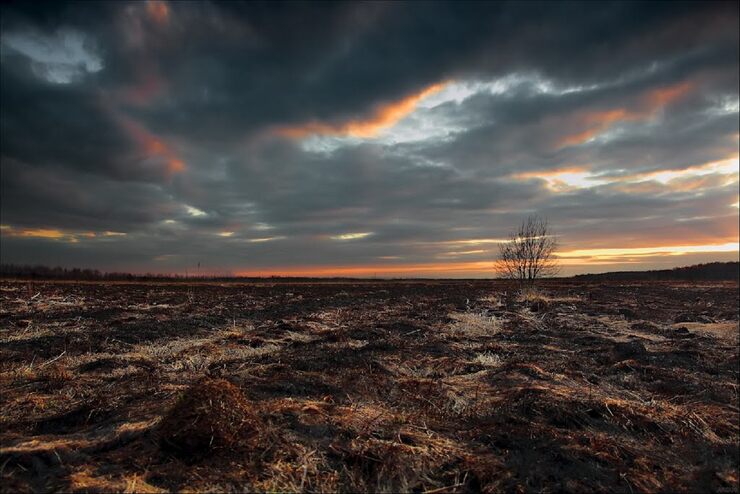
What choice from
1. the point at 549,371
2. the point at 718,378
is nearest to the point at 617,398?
the point at 549,371

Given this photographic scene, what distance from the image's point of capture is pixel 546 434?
19.6ft

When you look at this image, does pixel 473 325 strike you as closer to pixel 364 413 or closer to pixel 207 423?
pixel 364 413

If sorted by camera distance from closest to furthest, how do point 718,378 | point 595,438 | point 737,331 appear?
point 595,438, point 718,378, point 737,331

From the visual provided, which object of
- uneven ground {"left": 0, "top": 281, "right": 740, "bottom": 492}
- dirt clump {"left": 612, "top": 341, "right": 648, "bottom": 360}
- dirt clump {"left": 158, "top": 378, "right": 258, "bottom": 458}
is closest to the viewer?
uneven ground {"left": 0, "top": 281, "right": 740, "bottom": 492}

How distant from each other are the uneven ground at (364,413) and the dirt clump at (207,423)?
0.02 m

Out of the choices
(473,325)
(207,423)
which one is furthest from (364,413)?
(473,325)

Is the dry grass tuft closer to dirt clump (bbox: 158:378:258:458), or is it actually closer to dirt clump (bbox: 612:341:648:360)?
dirt clump (bbox: 612:341:648:360)

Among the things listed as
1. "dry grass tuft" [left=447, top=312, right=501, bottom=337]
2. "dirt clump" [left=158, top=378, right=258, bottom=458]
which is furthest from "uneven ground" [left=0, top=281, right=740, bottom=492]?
"dry grass tuft" [left=447, top=312, right=501, bottom=337]

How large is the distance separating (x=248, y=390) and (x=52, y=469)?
3177mm

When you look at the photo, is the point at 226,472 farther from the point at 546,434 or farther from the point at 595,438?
the point at 595,438

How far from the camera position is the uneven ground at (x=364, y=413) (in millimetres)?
4852

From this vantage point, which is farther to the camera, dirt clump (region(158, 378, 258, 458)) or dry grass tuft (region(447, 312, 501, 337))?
dry grass tuft (region(447, 312, 501, 337))

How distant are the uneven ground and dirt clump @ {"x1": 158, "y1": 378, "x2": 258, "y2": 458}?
17mm

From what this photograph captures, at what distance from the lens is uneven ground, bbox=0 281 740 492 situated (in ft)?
15.9
